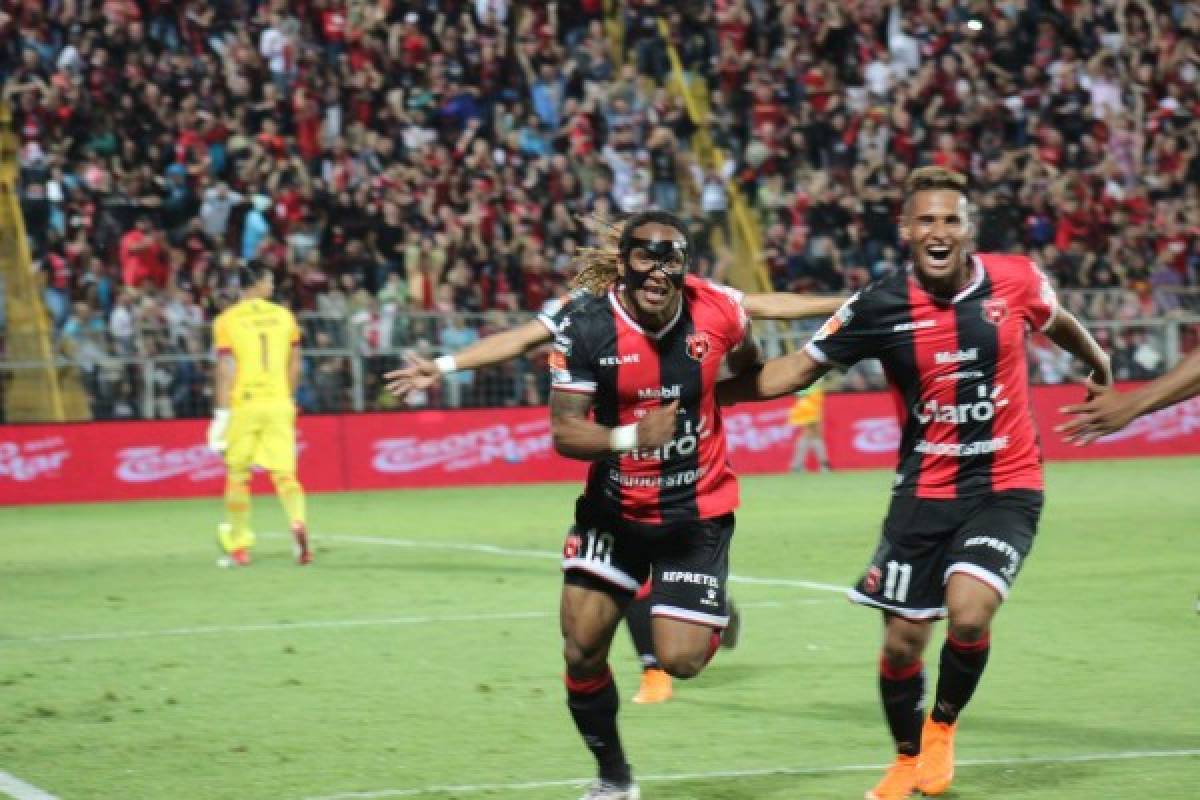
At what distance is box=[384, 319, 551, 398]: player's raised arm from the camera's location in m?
7.98

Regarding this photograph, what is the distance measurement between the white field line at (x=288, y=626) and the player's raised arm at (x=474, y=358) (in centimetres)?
516

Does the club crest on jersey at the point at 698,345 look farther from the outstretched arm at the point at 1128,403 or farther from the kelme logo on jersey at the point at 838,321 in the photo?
the outstretched arm at the point at 1128,403

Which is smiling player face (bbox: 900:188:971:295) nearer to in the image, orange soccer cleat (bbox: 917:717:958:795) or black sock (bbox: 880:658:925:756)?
black sock (bbox: 880:658:925:756)

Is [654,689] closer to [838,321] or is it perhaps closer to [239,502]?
[838,321]

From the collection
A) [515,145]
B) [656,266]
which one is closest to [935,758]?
[656,266]

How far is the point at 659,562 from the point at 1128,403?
206 cm

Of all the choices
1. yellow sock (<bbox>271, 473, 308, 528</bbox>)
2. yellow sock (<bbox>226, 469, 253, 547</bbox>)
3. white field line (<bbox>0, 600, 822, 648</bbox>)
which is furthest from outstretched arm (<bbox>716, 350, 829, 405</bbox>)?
yellow sock (<bbox>226, 469, 253, 547</bbox>)

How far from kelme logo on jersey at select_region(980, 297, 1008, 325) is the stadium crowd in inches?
738

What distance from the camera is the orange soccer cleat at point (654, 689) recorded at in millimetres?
9977

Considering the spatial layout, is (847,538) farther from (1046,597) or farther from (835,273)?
(835,273)

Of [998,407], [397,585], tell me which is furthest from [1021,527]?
[397,585]

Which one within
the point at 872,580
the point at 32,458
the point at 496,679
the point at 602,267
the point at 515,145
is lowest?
the point at 496,679

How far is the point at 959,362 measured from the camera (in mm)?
7762

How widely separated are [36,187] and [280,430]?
38.3ft
